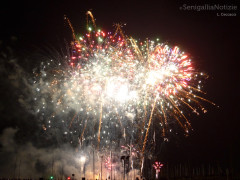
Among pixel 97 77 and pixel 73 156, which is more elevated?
pixel 97 77

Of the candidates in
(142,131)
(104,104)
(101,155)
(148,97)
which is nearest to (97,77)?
(104,104)

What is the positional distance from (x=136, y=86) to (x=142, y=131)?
16.2 feet

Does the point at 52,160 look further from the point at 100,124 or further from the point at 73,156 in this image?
the point at 100,124

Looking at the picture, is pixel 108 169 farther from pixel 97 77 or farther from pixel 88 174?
pixel 97 77

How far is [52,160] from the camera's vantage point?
131 feet

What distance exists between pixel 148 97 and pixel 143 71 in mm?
2301

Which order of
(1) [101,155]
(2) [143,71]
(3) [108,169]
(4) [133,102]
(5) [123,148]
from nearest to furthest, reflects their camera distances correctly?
1. (2) [143,71]
2. (4) [133,102]
3. (5) [123,148]
4. (1) [101,155]
5. (3) [108,169]

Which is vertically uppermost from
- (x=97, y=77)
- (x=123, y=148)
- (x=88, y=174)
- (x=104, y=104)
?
(x=97, y=77)

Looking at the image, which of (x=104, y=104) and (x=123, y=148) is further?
(x=123, y=148)

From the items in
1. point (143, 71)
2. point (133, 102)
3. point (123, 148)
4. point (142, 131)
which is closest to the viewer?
point (143, 71)

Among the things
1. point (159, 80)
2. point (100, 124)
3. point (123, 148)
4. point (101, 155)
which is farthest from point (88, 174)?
point (159, 80)

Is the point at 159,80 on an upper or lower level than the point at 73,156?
upper

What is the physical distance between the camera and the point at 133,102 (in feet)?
76.5

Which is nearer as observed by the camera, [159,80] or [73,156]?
[159,80]
